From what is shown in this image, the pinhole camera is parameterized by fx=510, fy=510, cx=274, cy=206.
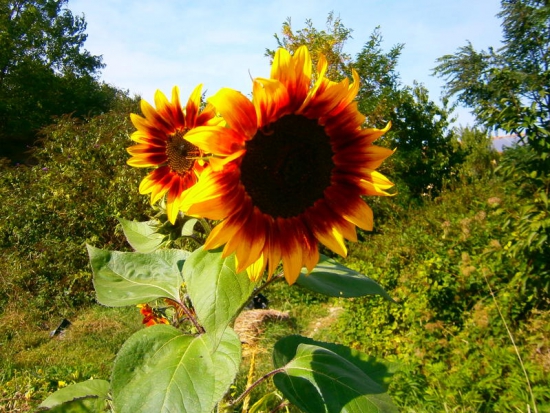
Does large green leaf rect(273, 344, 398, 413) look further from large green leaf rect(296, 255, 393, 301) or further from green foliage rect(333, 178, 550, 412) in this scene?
green foliage rect(333, 178, 550, 412)

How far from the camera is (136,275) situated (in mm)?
1001

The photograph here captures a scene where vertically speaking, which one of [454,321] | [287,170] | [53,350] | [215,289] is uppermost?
[287,170]

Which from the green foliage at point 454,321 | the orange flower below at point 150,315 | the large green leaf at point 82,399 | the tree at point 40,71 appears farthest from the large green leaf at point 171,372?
the tree at point 40,71

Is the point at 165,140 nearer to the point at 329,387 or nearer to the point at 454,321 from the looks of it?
the point at 329,387

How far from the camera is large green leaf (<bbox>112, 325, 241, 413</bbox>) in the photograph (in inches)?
28.3

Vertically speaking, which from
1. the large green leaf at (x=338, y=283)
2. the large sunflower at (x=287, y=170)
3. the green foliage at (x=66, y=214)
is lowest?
the green foliage at (x=66, y=214)

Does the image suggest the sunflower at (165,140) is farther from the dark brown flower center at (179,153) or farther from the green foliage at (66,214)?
the green foliage at (66,214)

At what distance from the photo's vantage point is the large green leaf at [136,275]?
36.7 inches

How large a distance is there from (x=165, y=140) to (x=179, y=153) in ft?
0.21

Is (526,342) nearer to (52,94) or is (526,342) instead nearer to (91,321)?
(91,321)

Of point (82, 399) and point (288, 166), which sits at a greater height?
point (288, 166)

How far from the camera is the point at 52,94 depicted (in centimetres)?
1661

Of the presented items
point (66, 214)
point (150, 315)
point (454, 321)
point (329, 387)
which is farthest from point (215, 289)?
point (66, 214)

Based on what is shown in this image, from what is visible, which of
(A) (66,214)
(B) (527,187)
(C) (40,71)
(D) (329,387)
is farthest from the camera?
(C) (40,71)
